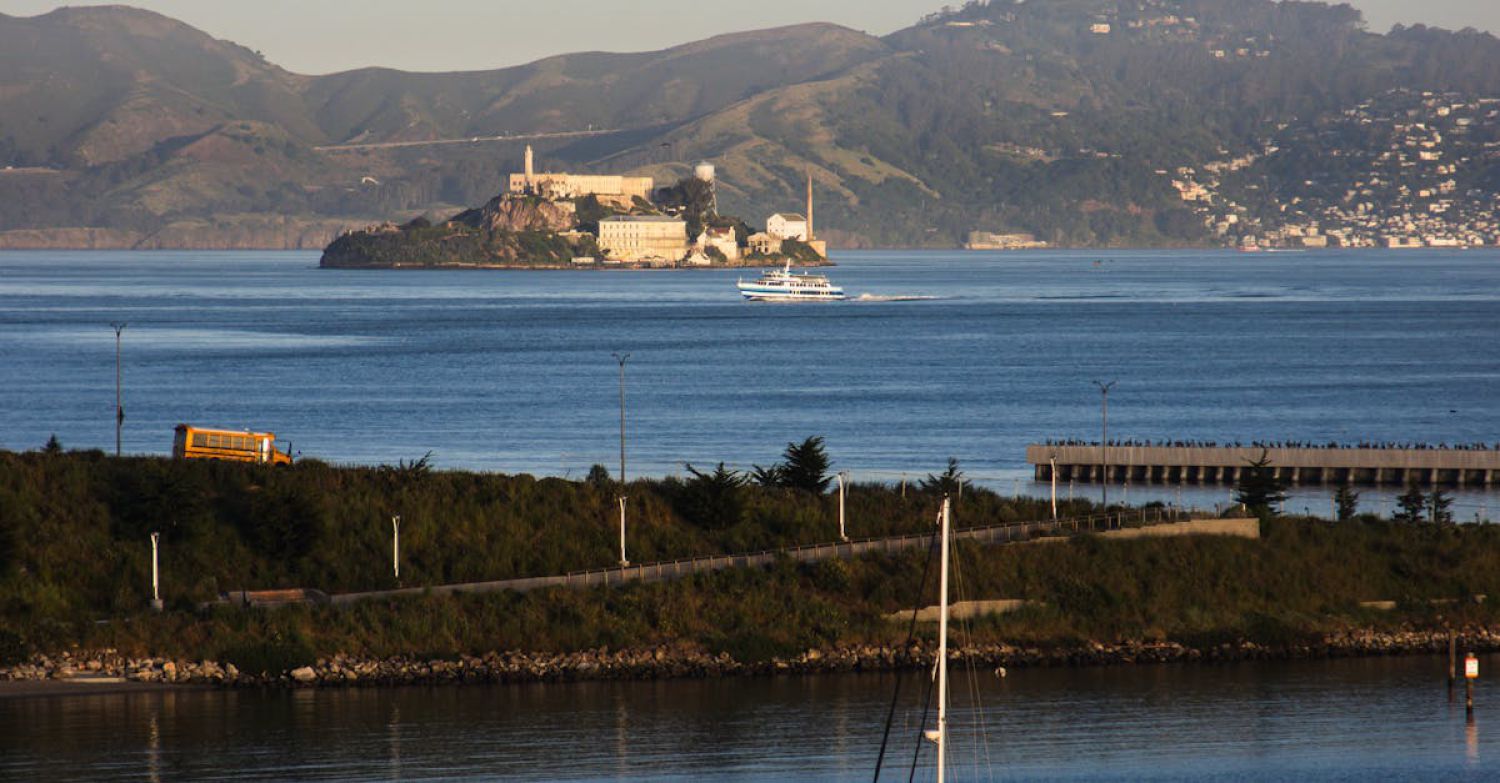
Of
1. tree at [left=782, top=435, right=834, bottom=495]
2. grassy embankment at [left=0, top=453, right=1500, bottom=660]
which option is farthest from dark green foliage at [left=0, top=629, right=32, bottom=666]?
tree at [left=782, top=435, right=834, bottom=495]

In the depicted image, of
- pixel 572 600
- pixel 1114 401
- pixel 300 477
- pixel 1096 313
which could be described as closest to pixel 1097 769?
pixel 572 600

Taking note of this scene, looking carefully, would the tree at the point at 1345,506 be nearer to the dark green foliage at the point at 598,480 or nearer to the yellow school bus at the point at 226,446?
the dark green foliage at the point at 598,480

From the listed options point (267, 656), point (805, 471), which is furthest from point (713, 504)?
point (267, 656)

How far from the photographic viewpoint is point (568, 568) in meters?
48.8

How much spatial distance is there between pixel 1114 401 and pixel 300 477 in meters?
63.3

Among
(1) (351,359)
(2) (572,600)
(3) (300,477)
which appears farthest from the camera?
(1) (351,359)

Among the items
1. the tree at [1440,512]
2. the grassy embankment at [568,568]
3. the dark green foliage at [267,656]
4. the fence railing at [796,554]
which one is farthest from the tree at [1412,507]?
the dark green foliage at [267,656]

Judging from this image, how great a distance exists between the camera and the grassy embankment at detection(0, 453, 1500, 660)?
44531mm

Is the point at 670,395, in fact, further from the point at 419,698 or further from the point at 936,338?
the point at 419,698

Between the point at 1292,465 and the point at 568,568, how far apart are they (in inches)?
1370

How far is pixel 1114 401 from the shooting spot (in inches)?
4220

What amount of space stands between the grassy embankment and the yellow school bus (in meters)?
2.58

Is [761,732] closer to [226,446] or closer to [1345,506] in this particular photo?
[226,446]

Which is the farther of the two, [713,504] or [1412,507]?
[1412,507]
